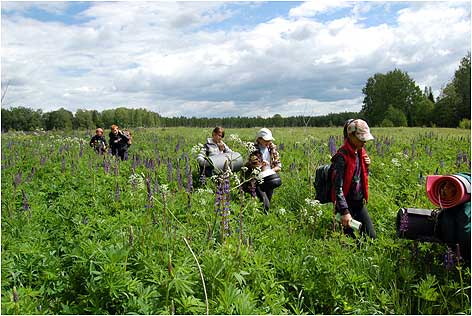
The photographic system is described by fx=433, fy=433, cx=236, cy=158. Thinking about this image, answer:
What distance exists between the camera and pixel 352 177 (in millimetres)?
5926

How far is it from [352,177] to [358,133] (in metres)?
0.65

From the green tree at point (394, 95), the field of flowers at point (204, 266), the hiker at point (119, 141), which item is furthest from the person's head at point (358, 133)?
the green tree at point (394, 95)

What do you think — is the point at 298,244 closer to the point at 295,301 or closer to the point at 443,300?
the point at 295,301

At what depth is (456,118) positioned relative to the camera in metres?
59.1

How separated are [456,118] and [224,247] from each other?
62.7m

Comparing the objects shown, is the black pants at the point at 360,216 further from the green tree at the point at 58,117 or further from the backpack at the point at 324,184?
the green tree at the point at 58,117

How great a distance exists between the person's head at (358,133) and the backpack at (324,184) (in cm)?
52

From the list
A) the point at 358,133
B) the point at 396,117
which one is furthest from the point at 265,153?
the point at 396,117

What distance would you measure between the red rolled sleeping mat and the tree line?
37.5m

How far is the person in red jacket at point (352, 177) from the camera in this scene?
5711mm

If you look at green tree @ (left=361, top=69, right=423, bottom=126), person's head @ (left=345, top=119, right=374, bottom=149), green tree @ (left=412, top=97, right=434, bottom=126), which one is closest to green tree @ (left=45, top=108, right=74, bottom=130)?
green tree @ (left=361, top=69, right=423, bottom=126)

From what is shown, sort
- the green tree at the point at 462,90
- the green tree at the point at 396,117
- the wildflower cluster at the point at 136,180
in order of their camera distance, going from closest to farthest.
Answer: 1. the wildflower cluster at the point at 136,180
2. the green tree at the point at 462,90
3. the green tree at the point at 396,117

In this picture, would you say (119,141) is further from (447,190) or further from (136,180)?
(447,190)

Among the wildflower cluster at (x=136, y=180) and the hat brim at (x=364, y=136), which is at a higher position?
the hat brim at (x=364, y=136)
